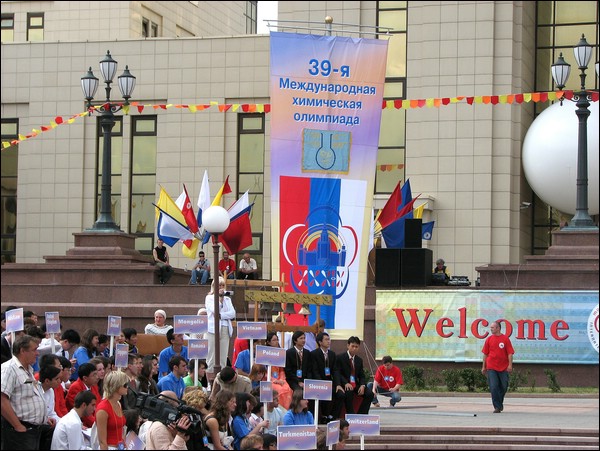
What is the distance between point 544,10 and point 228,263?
16.8 m

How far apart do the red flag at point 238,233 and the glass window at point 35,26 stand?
93.9 feet

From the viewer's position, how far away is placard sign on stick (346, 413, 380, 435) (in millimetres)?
17719

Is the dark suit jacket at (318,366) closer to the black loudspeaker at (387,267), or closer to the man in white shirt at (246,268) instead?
the black loudspeaker at (387,267)

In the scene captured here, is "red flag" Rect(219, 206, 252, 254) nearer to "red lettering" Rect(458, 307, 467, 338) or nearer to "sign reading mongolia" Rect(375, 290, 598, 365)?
"sign reading mongolia" Rect(375, 290, 598, 365)

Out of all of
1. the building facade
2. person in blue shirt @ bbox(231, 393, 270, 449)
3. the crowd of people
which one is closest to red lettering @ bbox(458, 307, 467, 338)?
the crowd of people

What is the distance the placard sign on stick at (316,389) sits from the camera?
18062mm

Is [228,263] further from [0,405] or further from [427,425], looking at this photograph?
[0,405]

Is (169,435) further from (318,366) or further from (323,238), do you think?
(323,238)

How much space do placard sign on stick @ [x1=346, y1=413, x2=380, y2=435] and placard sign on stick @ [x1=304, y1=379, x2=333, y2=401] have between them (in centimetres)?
54

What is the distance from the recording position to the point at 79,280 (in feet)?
111

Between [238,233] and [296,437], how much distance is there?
649 inches

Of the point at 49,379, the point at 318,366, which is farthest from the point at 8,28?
the point at 49,379

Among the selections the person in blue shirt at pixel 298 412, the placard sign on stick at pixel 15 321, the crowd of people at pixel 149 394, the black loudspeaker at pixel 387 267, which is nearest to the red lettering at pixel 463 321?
the black loudspeaker at pixel 387 267

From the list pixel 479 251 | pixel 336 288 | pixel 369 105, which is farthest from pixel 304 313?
pixel 479 251
